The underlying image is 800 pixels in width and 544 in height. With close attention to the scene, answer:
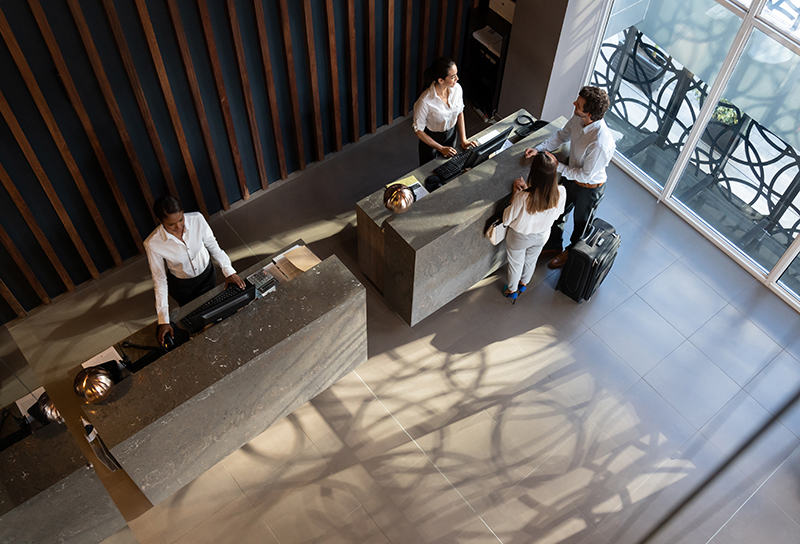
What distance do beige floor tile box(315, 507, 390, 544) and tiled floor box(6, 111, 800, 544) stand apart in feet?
0.03

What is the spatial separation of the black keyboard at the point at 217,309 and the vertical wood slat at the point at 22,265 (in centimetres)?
190

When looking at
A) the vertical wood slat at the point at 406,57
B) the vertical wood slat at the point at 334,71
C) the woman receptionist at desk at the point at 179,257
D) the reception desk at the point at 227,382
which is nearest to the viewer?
the reception desk at the point at 227,382

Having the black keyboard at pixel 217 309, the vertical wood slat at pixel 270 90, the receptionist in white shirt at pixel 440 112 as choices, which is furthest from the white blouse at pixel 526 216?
the vertical wood slat at pixel 270 90

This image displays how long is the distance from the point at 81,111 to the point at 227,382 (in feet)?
8.00

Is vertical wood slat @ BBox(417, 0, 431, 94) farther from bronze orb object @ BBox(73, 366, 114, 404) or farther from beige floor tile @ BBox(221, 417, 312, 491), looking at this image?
bronze orb object @ BBox(73, 366, 114, 404)

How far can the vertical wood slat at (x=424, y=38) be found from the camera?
671cm

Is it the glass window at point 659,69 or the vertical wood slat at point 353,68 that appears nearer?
the glass window at point 659,69

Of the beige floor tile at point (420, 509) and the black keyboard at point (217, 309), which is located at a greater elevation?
the black keyboard at point (217, 309)

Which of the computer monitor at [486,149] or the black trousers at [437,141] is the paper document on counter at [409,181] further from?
the black trousers at [437,141]

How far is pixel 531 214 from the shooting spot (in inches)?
201

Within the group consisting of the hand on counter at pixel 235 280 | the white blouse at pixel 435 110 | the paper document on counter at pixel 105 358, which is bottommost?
the paper document on counter at pixel 105 358

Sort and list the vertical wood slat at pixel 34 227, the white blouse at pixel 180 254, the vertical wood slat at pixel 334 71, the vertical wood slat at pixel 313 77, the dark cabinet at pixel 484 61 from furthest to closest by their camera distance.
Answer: the dark cabinet at pixel 484 61
the vertical wood slat at pixel 334 71
the vertical wood slat at pixel 313 77
the vertical wood slat at pixel 34 227
the white blouse at pixel 180 254

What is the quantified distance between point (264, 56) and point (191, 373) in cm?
297

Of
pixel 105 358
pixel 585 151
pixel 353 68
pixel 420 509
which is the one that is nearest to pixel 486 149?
pixel 585 151
